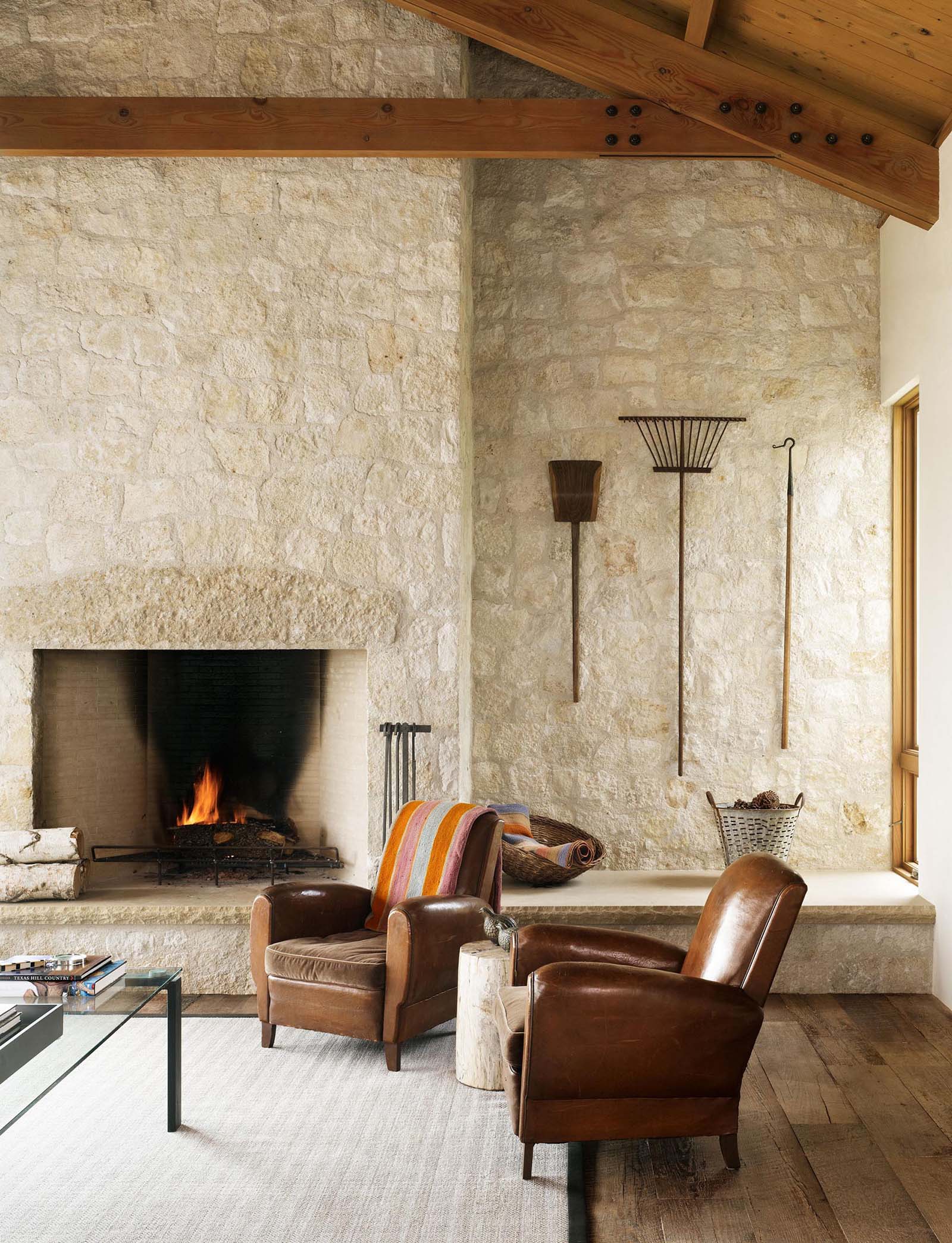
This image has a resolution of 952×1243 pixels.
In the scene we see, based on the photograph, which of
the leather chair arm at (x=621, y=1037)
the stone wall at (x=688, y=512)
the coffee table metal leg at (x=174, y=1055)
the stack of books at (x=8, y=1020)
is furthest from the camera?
the stone wall at (x=688, y=512)

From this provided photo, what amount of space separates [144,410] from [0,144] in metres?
1.15

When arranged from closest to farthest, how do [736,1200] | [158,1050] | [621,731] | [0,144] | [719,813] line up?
[736,1200] < [158,1050] < [0,144] < [719,813] < [621,731]

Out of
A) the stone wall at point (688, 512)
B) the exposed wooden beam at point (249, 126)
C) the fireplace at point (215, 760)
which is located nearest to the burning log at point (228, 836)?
the fireplace at point (215, 760)

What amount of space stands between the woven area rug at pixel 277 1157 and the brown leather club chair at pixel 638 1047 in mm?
203

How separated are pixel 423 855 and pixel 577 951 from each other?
85 cm

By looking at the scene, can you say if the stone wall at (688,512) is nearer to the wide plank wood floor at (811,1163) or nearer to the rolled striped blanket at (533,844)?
the rolled striped blanket at (533,844)

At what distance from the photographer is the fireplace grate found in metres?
4.55

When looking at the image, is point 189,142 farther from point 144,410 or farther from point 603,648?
point 603,648

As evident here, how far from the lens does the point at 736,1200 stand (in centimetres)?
256

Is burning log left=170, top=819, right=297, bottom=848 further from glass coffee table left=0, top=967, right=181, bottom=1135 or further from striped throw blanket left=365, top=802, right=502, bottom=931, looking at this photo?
glass coffee table left=0, top=967, right=181, bottom=1135

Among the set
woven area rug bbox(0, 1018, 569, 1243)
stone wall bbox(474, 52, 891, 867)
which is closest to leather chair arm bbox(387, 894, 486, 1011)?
woven area rug bbox(0, 1018, 569, 1243)

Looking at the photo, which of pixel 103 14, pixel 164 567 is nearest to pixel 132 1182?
pixel 164 567

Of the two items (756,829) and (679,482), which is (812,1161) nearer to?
(756,829)

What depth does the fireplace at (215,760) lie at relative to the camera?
182 inches
